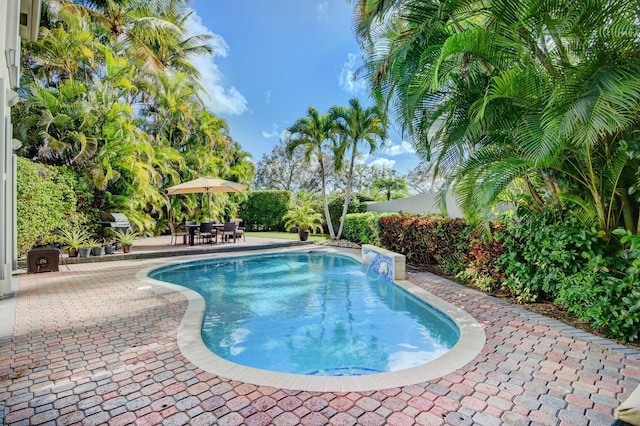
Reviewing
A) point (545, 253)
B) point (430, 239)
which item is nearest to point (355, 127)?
point (430, 239)

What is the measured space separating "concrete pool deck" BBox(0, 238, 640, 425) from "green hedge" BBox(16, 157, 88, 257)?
21.1ft

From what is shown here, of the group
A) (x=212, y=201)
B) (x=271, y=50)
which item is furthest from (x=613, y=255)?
(x=271, y=50)

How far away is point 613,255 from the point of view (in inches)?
188

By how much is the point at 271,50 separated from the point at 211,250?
1785 centimetres

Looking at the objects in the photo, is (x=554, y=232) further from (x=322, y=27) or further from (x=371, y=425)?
(x=322, y=27)

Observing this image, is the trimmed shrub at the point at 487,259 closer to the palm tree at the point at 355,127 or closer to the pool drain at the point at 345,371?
the pool drain at the point at 345,371

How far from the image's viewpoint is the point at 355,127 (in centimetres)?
1537

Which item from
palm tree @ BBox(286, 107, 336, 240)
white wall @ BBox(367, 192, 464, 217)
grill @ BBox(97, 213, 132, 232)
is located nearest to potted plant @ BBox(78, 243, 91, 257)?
grill @ BBox(97, 213, 132, 232)

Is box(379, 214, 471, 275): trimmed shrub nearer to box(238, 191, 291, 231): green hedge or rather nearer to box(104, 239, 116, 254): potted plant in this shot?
box(104, 239, 116, 254): potted plant

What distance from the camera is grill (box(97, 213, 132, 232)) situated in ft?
38.2

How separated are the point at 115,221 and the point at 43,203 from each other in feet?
6.89

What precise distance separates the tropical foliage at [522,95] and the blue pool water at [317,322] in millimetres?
2479

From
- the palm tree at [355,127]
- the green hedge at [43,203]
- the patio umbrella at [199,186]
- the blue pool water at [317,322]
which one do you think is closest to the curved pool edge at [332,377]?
the blue pool water at [317,322]

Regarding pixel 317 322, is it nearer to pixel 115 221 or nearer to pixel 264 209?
pixel 115 221
